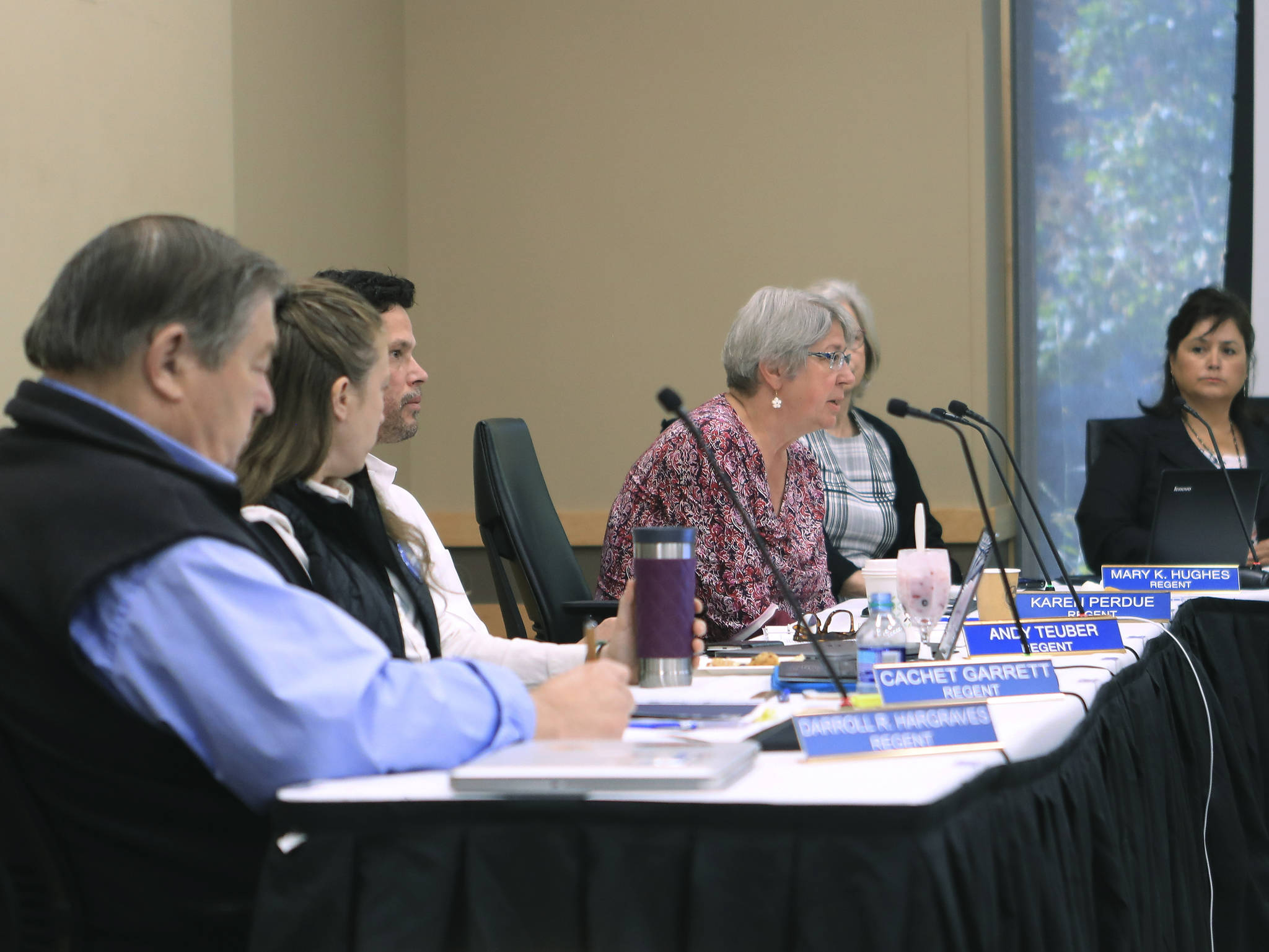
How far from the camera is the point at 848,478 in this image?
3.38 m

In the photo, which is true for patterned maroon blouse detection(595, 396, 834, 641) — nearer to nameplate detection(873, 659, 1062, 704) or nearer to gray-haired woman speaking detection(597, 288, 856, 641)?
gray-haired woman speaking detection(597, 288, 856, 641)

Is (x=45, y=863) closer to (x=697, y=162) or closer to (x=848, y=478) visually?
(x=848, y=478)

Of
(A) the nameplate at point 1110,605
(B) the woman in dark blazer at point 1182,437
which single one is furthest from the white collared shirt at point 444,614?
(B) the woman in dark blazer at point 1182,437

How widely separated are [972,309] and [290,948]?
12.4 ft

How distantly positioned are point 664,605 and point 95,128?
6.45ft

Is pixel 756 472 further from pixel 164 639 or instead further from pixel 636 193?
pixel 636 193

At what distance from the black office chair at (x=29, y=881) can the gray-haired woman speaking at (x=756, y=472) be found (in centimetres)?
144

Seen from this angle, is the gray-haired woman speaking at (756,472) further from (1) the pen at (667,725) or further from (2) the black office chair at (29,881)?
(2) the black office chair at (29,881)

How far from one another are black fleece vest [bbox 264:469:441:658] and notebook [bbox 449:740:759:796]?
57 cm

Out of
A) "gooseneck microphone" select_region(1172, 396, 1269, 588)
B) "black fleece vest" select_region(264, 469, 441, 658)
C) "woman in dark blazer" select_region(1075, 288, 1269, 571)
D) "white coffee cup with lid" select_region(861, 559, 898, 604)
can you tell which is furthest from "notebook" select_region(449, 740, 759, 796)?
"woman in dark blazer" select_region(1075, 288, 1269, 571)

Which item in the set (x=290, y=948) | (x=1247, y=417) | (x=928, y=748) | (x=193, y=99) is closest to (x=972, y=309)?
(x=1247, y=417)

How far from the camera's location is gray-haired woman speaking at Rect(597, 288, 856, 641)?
2367mm

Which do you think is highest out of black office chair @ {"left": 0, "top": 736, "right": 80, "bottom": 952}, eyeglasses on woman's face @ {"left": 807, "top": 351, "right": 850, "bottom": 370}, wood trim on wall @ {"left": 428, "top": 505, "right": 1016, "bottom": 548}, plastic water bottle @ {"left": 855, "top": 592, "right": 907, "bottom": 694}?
eyeglasses on woman's face @ {"left": 807, "top": 351, "right": 850, "bottom": 370}

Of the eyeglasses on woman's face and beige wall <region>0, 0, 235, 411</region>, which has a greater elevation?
beige wall <region>0, 0, 235, 411</region>
